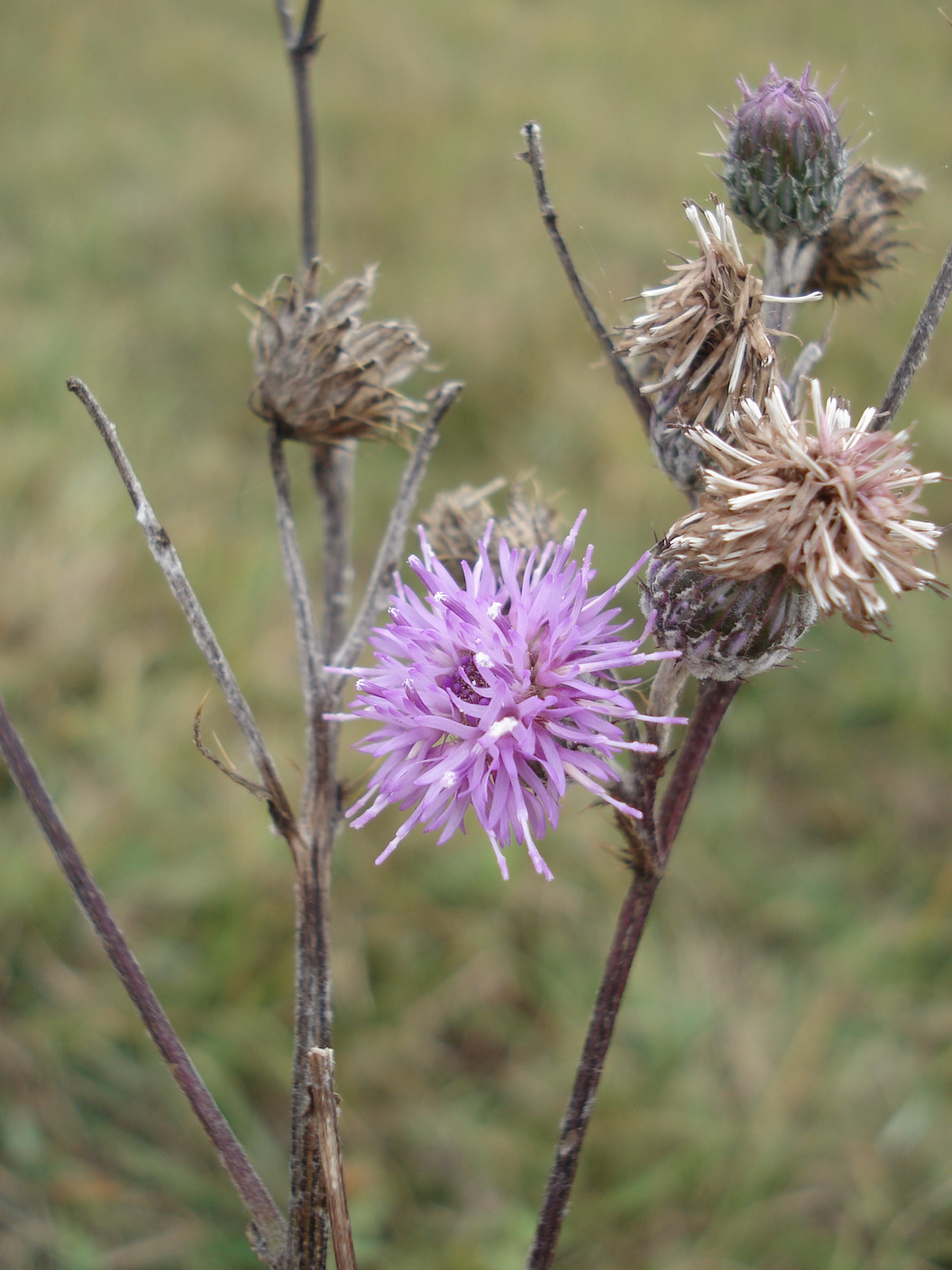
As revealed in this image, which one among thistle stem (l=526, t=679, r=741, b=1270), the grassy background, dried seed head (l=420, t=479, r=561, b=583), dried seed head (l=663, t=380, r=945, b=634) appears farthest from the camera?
the grassy background

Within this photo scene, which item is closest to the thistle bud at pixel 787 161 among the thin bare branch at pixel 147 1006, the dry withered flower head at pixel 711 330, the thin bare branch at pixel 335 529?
the dry withered flower head at pixel 711 330

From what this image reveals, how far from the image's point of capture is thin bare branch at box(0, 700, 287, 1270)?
89 centimetres

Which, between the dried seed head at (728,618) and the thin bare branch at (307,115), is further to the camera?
the thin bare branch at (307,115)

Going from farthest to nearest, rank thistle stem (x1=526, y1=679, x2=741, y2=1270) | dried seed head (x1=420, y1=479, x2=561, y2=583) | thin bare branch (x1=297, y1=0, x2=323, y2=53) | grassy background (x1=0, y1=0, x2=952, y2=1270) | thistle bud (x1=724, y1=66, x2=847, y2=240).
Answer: grassy background (x1=0, y1=0, x2=952, y2=1270) → thin bare branch (x1=297, y1=0, x2=323, y2=53) → dried seed head (x1=420, y1=479, x2=561, y2=583) → thistle bud (x1=724, y1=66, x2=847, y2=240) → thistle stem (x1=526, y1=679, x2=741, y2=1270)

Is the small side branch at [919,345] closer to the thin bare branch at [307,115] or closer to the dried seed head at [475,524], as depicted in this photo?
the dried seed head at [475,524]

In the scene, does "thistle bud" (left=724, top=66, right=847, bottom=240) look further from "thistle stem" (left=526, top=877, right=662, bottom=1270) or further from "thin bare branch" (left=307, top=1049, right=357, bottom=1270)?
"thin bare branch" (left=307, top=1049, right=357, bottom=1270)

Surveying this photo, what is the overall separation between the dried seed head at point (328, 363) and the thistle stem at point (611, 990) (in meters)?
0.56

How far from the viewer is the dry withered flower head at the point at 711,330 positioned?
876mm

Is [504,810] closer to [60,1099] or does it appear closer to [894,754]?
[60,1099]

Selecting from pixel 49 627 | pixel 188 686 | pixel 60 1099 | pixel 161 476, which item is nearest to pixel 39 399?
pixel 161 476

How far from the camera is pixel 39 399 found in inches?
168

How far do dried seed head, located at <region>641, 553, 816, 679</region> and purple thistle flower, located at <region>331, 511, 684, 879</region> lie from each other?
0.14ft

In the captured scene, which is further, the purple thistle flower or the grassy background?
the grassy background

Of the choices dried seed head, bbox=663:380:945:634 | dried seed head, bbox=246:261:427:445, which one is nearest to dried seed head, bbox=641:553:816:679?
dried seed head, bbox=663:380:945:634
